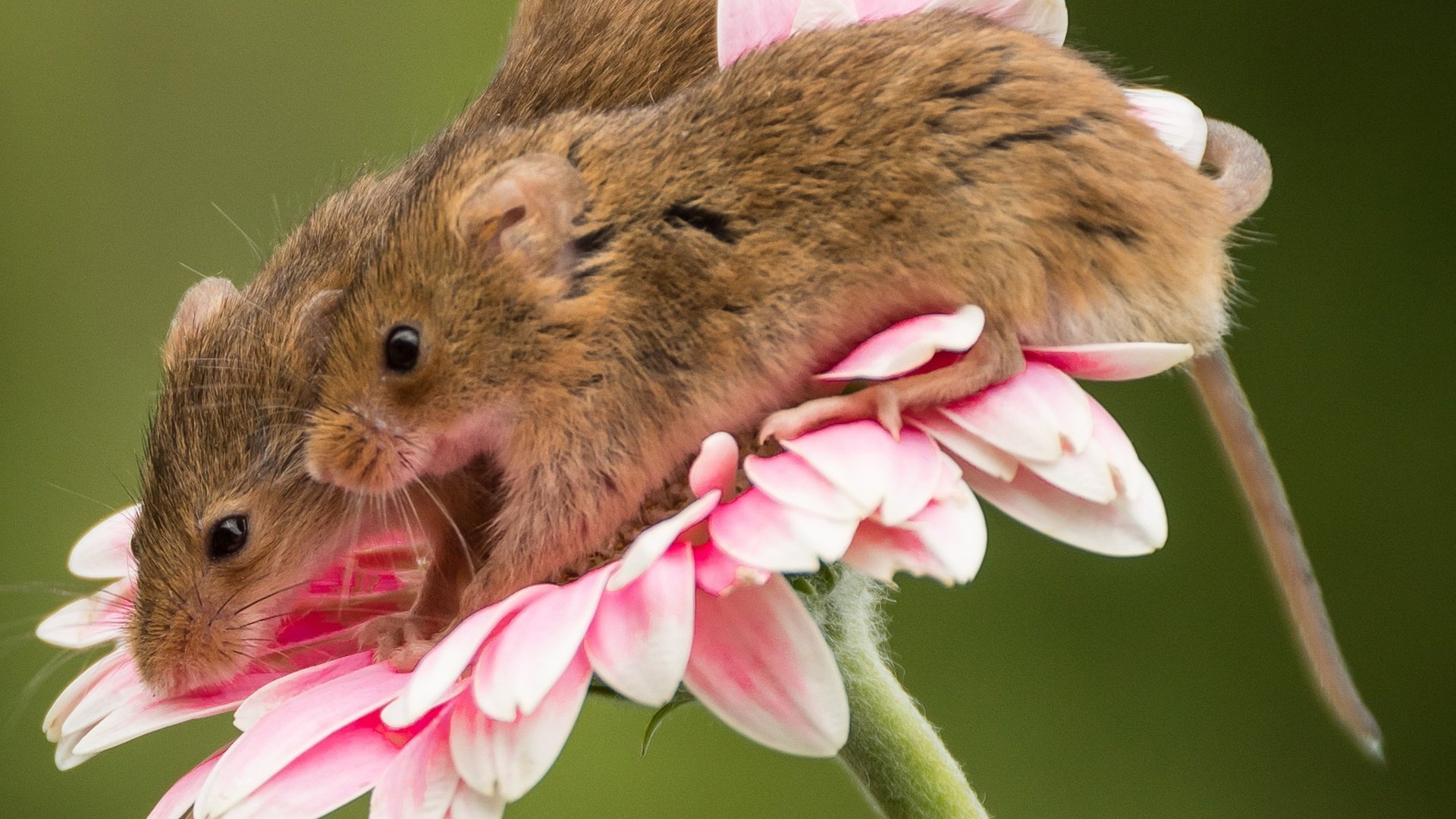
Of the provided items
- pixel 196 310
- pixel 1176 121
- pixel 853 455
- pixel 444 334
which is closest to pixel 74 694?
pixel 196 310

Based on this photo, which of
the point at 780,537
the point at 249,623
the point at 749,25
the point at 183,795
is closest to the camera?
the point at 780,537

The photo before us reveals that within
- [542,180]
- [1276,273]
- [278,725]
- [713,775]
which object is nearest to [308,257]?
[542,180]

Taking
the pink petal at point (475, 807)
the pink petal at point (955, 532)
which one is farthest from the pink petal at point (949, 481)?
the pink petal at point (475, 807)

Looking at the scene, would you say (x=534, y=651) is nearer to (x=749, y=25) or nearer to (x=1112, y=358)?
(x=1112, y=358)

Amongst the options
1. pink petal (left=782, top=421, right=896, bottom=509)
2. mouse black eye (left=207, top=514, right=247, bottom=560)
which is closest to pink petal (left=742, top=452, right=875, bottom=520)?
pink petal (left=782, top=421, right=896, bottom=509)

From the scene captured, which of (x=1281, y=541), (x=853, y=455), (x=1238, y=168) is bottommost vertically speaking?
(x=1281, y=541)

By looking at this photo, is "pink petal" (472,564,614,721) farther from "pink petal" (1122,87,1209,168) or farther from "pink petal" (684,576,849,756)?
"pink petal" (1122,87,1209,168)

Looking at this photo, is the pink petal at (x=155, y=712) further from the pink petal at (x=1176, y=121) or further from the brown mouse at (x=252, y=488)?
the pink petal at (x=1176, y=121)

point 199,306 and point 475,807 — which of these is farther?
point 199,306
